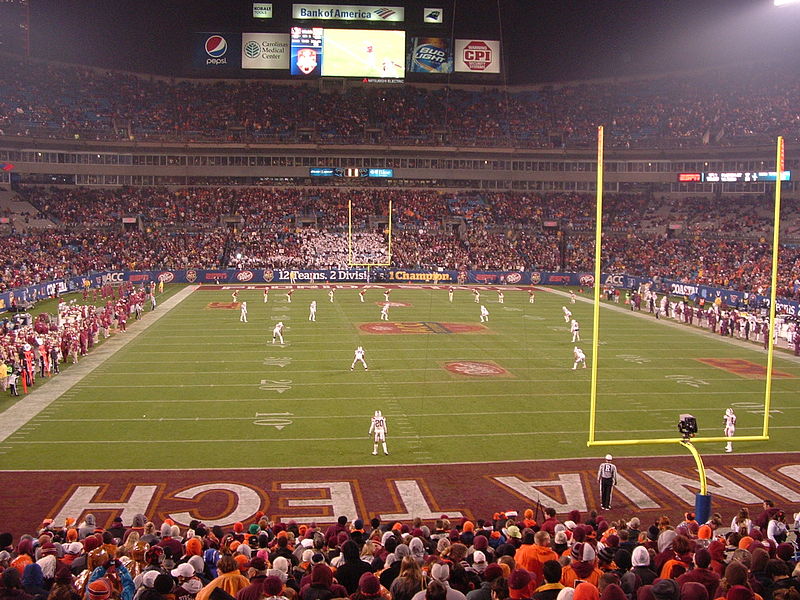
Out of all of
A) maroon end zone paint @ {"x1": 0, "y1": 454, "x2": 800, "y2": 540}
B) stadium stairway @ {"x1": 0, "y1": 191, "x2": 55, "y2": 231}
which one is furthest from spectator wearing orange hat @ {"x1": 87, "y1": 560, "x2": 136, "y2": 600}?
stadium stairway @ {"x1": 0, "y1": 191, "x2": 55, "y2": 231}

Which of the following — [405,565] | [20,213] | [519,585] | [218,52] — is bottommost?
[519,585]

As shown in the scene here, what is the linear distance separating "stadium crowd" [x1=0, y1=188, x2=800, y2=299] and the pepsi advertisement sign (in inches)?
423

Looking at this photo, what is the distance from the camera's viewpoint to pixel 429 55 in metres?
64.7

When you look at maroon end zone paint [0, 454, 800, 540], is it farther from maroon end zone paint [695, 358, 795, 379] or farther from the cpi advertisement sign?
the cpi advertisement sign

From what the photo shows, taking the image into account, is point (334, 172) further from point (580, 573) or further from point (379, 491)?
point (580, 573)

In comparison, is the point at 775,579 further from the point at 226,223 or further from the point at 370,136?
the point at 370,136

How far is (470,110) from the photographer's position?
235 feet

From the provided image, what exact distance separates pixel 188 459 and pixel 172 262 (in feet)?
134

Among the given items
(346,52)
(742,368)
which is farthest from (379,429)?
(346,52)

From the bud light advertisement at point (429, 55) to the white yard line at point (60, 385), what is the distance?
127ft

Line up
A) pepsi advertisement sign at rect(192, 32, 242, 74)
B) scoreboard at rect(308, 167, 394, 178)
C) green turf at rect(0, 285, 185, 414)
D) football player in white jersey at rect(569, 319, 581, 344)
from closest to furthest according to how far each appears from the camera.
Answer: green turf at rect(0, 285, 185, 414)
football player in white jersey at rect(569, 319, 581, 344)
pepsi advertisement sign at rect(192, 32, 242, 74)
scoreboard at rect(308, 167, 394, 178)

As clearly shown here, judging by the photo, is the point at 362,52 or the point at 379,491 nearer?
the point at 379,491

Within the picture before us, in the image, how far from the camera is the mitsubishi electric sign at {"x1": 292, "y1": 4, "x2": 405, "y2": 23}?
6159cm

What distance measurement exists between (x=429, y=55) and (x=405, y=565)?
209 feet
